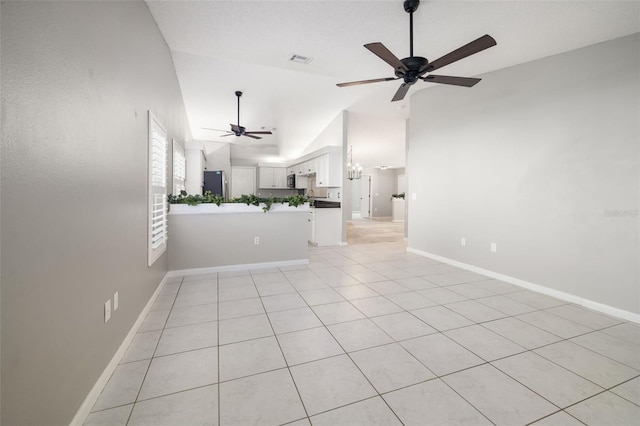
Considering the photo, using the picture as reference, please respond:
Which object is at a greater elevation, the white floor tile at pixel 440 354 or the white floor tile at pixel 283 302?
the white floor tile at pixel 283 302

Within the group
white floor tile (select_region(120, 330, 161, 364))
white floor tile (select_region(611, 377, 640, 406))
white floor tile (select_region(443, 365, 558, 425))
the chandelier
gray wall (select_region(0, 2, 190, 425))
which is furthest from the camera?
the chandelier

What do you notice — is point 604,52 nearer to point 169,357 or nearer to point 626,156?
point 626,156

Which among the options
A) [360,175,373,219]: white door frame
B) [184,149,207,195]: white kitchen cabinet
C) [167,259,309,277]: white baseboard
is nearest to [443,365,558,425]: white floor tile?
[167,259,309,277]: white baseboard

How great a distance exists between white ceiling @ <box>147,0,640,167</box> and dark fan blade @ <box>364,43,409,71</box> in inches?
24.2

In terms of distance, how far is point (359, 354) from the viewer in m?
2.01

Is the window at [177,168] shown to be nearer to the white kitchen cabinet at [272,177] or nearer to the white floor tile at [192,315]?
the white floor tile at [192,315]

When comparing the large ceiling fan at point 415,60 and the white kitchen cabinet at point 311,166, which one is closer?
the large ceiling fan at point 415,60

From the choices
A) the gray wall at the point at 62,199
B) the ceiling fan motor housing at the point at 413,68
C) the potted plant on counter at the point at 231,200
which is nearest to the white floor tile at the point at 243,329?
the gray wall at the point at 62,199

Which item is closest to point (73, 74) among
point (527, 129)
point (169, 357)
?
point (169, 357)

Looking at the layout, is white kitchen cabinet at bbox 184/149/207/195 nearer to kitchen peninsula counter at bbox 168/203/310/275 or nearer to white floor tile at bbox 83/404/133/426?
kitchen peninsula counter at bbox 168/203/310/275

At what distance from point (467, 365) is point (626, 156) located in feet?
9.23

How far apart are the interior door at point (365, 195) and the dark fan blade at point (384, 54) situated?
1109cm

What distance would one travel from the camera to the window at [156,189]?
8.80ft

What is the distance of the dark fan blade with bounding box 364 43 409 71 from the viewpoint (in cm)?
231
